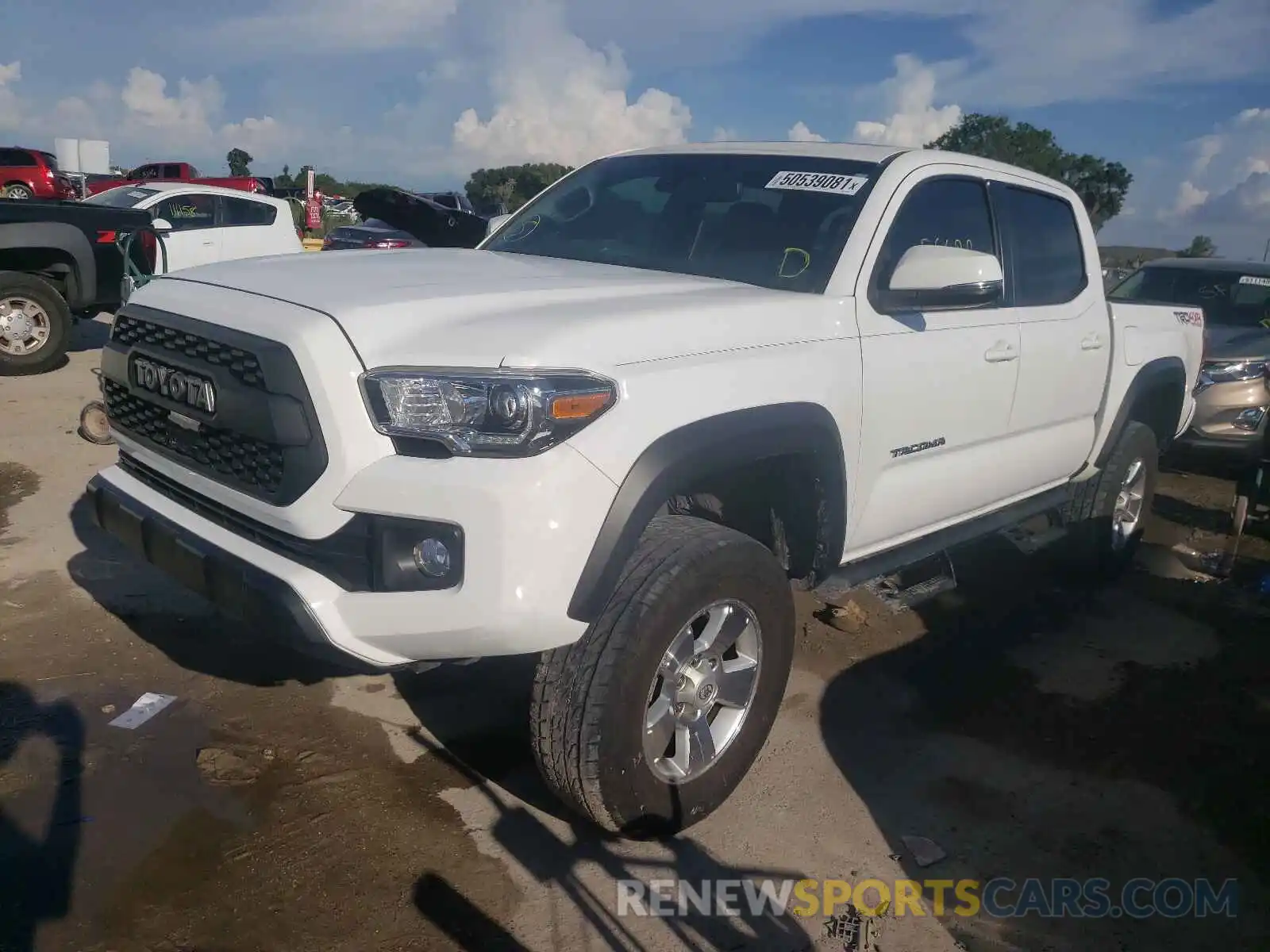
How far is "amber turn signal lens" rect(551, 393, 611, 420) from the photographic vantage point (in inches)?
93.2

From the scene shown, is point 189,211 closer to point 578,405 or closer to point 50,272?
point 50,272

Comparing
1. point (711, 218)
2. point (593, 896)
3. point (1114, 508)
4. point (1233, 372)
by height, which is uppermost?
point (711, 218)

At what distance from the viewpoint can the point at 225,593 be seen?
8.45 feet

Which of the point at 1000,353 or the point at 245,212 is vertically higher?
the point at 245,212

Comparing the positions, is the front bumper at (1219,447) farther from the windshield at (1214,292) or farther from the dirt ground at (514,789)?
the dirt ground at (514,789)

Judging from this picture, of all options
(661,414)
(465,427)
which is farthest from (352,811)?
(661,414)

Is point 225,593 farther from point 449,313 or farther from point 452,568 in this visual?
point 449,313

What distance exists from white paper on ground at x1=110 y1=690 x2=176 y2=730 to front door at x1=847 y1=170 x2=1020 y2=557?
2.43 meters

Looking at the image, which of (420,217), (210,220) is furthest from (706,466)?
(210,220)

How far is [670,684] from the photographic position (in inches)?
113

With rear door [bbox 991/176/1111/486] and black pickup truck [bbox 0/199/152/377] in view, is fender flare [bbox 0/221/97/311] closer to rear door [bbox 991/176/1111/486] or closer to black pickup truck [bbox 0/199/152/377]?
black pickup truck [bbox 0/199/152/377]

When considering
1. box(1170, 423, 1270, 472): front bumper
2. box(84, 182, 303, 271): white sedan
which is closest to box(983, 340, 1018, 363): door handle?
box(1170, 423, 1270, 472): front bumper

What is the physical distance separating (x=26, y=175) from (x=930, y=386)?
24.6m

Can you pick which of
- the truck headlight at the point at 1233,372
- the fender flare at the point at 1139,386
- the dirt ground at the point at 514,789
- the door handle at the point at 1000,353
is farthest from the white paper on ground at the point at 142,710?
the truck headlight at the point at 1233,372
